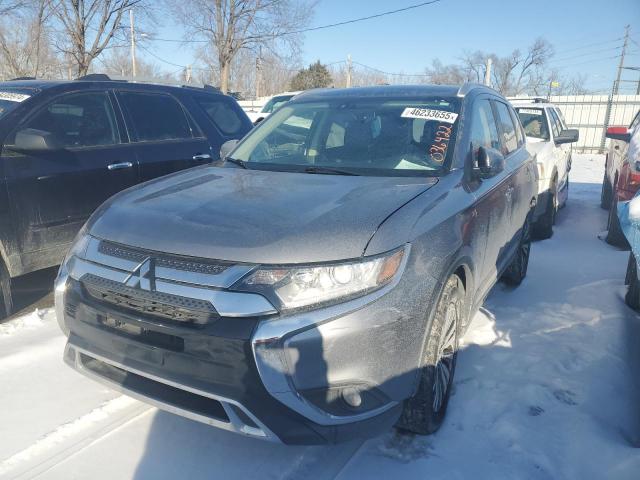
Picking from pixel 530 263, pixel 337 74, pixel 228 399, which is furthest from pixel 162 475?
pixel 337 74

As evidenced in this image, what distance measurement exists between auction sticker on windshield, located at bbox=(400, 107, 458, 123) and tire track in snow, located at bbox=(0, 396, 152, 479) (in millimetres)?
2433

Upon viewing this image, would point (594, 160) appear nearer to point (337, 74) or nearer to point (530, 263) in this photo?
point (530, 263)

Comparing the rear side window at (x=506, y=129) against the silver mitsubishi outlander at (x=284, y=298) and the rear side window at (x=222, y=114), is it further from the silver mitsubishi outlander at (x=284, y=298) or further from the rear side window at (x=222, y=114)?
the rear side window at (x=222, y=114)

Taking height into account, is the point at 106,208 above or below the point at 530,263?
above

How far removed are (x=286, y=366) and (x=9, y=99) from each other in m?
3.57

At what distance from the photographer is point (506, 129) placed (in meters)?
4.30

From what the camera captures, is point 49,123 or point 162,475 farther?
point 49,123

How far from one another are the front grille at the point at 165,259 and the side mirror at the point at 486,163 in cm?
180

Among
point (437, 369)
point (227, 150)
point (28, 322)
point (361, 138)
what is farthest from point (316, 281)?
point (28, 322)

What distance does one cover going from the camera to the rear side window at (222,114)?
561 cm

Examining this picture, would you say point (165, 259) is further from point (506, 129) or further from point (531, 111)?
point (531, 111)

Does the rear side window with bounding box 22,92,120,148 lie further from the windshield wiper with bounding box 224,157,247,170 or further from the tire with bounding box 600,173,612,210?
the tire with bounding box 600,173,612,210

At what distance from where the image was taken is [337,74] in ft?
201

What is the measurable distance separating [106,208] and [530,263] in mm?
4734
